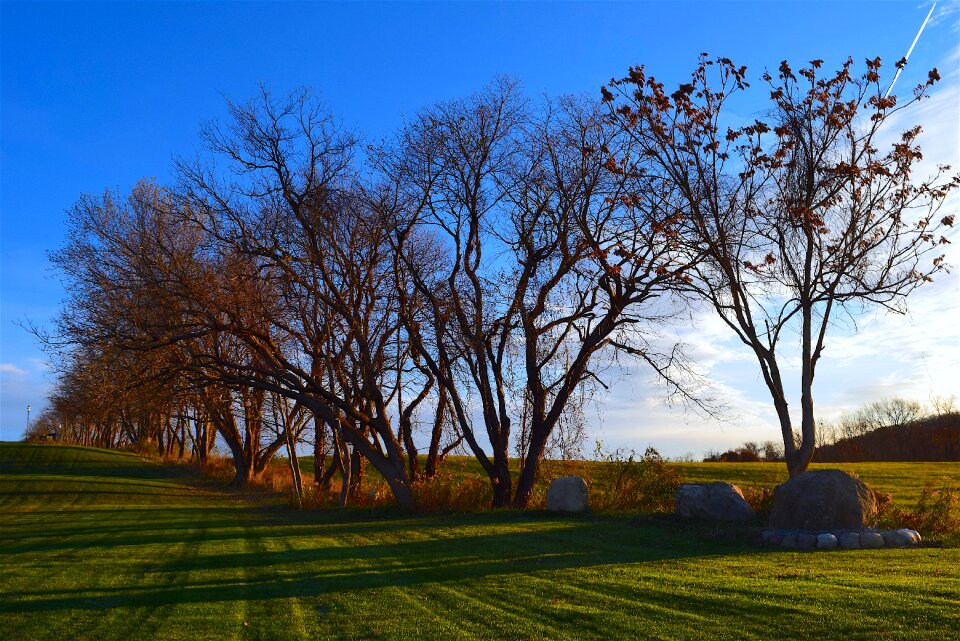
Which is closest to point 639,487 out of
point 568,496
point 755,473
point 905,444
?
point 568,496

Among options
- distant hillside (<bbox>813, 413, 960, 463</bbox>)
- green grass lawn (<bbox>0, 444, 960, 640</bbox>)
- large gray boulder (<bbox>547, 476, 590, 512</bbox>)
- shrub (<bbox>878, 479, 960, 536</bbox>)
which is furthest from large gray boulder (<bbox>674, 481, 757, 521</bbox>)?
distant hillside (<bbox>813, 413, 960, 463</bbox>)

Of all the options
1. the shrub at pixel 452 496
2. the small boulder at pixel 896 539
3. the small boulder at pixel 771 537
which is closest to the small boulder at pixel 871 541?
the small boulder at pixel 896 539

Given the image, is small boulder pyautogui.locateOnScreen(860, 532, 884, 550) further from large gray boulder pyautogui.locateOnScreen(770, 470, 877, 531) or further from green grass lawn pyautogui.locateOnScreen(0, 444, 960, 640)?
green grass lawn pyautogui.locateOnScreen(0, 444, 960, 640)

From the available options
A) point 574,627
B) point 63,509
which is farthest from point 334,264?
point 574,627

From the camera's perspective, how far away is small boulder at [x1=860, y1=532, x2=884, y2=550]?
13102 mm

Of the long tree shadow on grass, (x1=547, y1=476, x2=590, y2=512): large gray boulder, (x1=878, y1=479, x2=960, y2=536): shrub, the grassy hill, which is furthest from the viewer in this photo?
the grassy hill

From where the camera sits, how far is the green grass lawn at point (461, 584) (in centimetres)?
797

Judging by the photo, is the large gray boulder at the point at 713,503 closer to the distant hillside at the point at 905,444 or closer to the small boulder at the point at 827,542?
the small boulder at the point at 827,542

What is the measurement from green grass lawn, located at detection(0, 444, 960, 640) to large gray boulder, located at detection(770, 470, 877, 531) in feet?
4.21

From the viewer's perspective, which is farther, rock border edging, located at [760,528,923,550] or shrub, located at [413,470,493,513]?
shrub, located at [413,470,493,513]

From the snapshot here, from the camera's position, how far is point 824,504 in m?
13.8

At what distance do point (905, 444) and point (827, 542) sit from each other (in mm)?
44311

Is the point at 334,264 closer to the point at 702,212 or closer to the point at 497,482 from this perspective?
the point at 497,482

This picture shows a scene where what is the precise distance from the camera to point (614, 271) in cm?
1758
